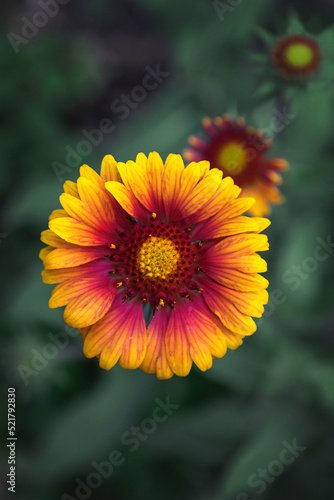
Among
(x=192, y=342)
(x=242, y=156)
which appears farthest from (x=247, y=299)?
(x=242, y=156)

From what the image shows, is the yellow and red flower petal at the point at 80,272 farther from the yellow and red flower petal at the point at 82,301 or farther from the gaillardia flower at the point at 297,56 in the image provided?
the gaillardia flower at the point at 297,56

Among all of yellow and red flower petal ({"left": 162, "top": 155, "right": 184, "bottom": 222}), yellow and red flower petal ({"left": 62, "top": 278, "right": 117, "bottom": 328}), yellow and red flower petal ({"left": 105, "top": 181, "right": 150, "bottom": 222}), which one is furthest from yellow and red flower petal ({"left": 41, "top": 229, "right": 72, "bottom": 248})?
yellow and red flower petal ({"left": 162, "top": 155, "right": 184, "bottom": 222})

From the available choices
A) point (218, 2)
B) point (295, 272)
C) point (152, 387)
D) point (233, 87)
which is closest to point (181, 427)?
point (152, 387)

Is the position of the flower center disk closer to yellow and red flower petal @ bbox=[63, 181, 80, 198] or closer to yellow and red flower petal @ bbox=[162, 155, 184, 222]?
yellow and red flower petal @ bbox=[162, 155, 184, 222]

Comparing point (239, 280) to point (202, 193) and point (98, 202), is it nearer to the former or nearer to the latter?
point (202, 193)

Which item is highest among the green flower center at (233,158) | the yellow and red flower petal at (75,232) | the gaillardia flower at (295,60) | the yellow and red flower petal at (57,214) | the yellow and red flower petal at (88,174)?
the gaillardia flower at (295,60)

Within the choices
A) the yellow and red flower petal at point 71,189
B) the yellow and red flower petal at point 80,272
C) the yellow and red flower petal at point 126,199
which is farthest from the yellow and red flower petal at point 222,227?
the yellow and red flower petal at point 71,189

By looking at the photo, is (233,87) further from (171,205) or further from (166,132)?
(171,205)
